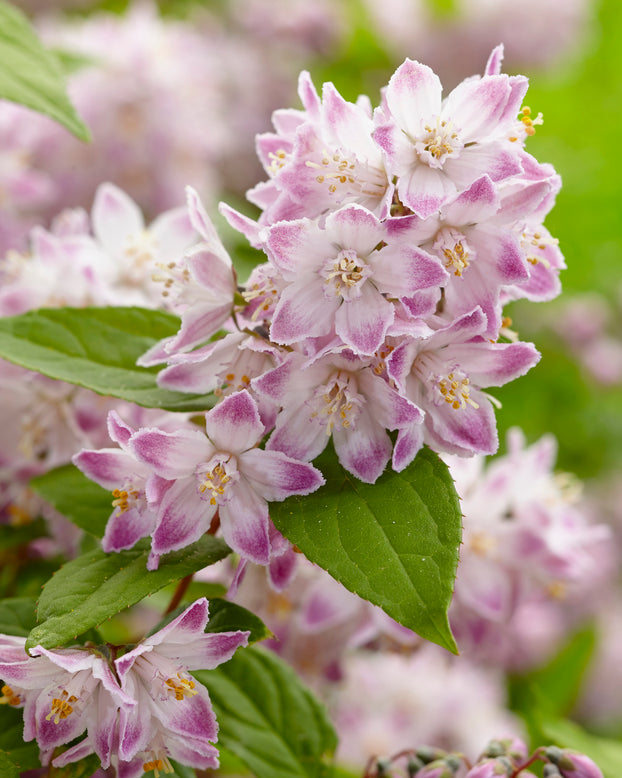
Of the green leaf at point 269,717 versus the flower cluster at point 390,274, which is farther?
the green leaf at point 269,717

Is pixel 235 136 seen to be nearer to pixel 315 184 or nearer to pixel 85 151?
pixel 85 151

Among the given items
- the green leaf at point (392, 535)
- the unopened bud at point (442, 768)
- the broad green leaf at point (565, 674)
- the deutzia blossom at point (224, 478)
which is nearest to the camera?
the green leaf at point (392, 535)

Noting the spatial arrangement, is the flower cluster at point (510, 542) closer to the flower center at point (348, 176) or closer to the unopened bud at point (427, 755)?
the unopened bud at point (427, 755)

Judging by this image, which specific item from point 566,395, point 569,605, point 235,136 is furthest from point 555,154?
point 569,605

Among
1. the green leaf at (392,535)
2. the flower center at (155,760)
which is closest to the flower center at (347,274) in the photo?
the green leaf at (392,535)

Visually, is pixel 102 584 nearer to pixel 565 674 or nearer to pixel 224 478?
pixel 224 478

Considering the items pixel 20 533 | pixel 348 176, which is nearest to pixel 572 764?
pixel 348 176
